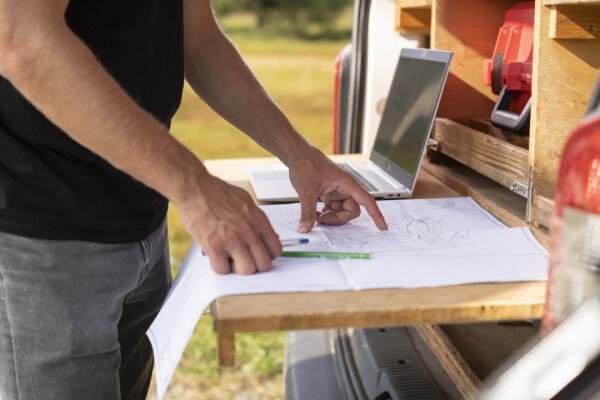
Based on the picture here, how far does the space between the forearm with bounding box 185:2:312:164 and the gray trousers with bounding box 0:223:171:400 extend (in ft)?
1.26

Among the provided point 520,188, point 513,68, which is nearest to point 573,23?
point 520,188

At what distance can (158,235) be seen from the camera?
5.76ft

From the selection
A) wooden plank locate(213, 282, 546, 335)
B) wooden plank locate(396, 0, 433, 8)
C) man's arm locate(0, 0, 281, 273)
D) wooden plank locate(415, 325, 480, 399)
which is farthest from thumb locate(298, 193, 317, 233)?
wooden plank locate(396, 0, 433, 8)

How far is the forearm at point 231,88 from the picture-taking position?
173 cm

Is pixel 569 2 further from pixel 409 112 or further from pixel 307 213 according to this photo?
pixel 409 112

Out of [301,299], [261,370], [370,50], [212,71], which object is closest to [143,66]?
[212,71]

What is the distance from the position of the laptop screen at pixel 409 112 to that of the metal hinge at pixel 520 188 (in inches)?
11.7

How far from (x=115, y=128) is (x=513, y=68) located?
1112mm

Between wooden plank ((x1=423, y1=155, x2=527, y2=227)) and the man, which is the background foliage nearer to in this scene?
wooden plank ((x1=423, y1=155, x2=527, y2=227))

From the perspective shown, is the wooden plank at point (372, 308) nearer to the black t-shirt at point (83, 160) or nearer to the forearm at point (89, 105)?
the forearm at point (89, 105)

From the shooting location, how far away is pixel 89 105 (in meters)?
1.20

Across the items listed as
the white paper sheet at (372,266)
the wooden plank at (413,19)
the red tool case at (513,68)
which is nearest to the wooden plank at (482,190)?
the white paper sheet at (372,266)

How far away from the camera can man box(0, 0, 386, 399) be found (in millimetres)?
1207

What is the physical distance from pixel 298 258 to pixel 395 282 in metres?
0.20
